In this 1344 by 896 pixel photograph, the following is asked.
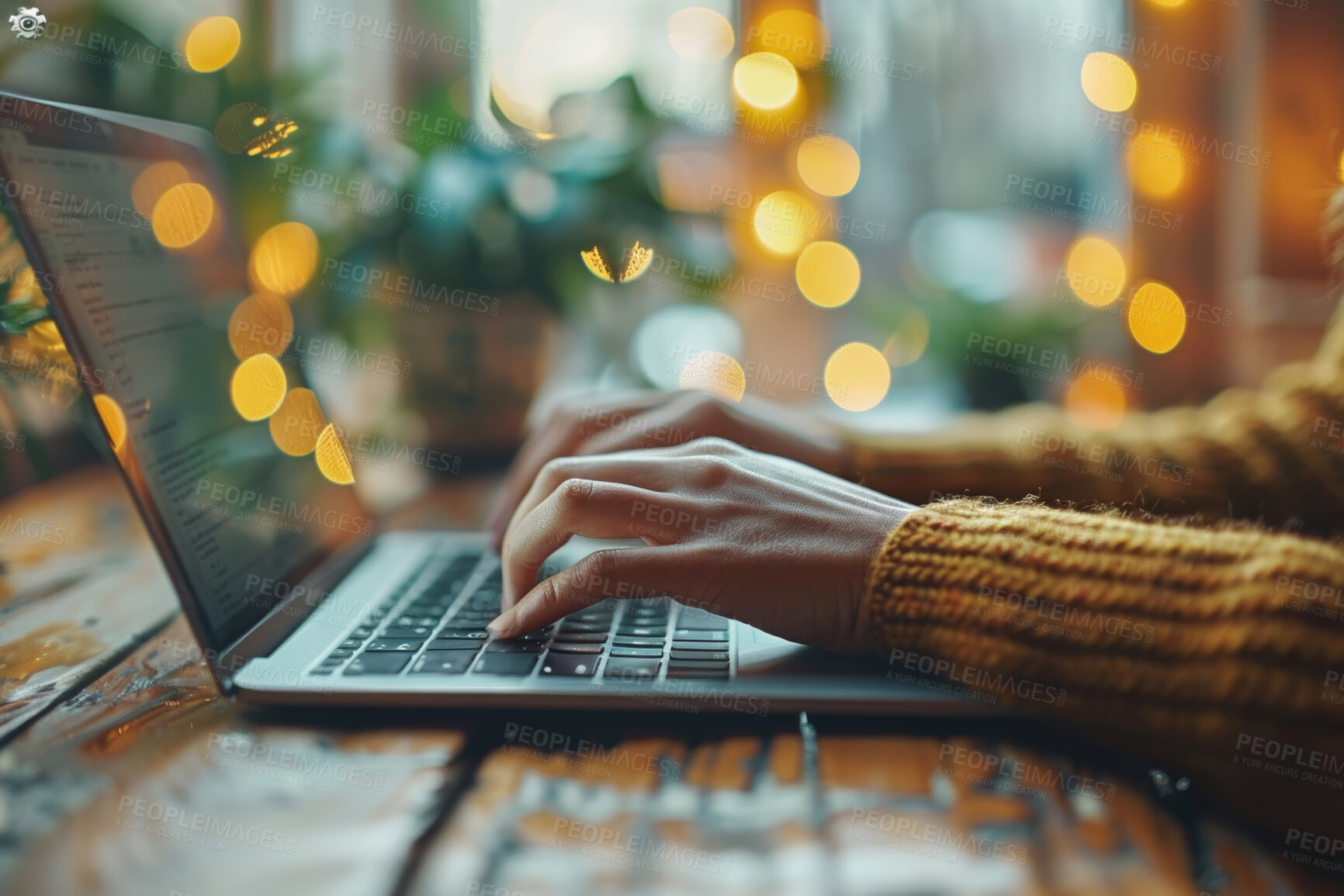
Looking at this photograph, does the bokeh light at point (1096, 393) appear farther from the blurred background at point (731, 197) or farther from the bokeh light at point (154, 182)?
the bokeh light at point (154, 182)

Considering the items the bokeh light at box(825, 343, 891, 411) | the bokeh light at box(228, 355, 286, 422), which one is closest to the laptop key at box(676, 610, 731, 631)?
the bokeh light at box(228, 355, 286, 422)

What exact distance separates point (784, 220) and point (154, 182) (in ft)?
4.66

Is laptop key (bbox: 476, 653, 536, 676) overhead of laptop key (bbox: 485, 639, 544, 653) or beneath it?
overhead

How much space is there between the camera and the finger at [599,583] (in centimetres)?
42

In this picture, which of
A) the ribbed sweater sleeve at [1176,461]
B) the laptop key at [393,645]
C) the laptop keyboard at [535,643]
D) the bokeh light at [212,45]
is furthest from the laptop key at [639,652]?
the bokeh light at [212,45]

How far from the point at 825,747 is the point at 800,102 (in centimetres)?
159

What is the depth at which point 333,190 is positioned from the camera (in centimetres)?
97

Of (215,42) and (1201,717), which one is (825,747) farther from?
(215,42)

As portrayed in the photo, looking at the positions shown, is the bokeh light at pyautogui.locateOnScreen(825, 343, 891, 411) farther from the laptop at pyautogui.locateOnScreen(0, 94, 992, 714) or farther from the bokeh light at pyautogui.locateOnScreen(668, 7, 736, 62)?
the laptop at pyautogui.locateOnScreen(0, 94, 992, 714)

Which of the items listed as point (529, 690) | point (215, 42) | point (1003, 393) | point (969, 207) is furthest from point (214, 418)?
point (969, 207)

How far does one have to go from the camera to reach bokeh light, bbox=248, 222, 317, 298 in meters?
0.84

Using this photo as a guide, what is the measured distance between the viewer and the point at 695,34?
1.73 metres

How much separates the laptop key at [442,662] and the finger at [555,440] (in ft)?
0.72

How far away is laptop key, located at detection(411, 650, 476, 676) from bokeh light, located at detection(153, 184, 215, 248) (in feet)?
1.15
